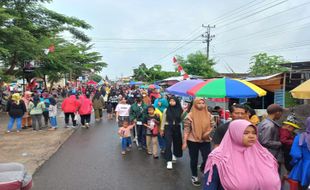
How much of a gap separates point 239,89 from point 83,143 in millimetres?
5930

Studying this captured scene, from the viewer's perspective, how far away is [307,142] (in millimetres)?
4320

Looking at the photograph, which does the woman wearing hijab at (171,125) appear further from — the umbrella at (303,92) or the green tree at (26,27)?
the green tree at (26,27)

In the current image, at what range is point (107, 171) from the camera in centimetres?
722

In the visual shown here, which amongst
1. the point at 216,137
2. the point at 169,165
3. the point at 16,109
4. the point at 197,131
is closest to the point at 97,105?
the point at 16,109

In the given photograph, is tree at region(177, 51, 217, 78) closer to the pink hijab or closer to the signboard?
the signboard

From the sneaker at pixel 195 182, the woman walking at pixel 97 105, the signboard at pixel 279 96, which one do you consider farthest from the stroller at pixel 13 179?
the woman walking at pixel 97 105

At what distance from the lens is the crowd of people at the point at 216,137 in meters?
2.89

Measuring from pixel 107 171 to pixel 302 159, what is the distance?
421 cm

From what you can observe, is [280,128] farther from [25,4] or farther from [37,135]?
[25,4]

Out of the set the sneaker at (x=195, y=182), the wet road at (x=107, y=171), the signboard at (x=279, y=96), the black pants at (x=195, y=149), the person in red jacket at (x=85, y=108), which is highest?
the signboard at (x=279, y=96)

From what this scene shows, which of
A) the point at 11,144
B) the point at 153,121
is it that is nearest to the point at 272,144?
the point at 153,121

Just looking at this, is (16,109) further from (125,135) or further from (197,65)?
(197,65)

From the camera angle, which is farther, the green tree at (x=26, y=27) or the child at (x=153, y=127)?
the green tree at (x=26, y=27)

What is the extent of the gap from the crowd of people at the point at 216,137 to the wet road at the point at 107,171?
307 mm
